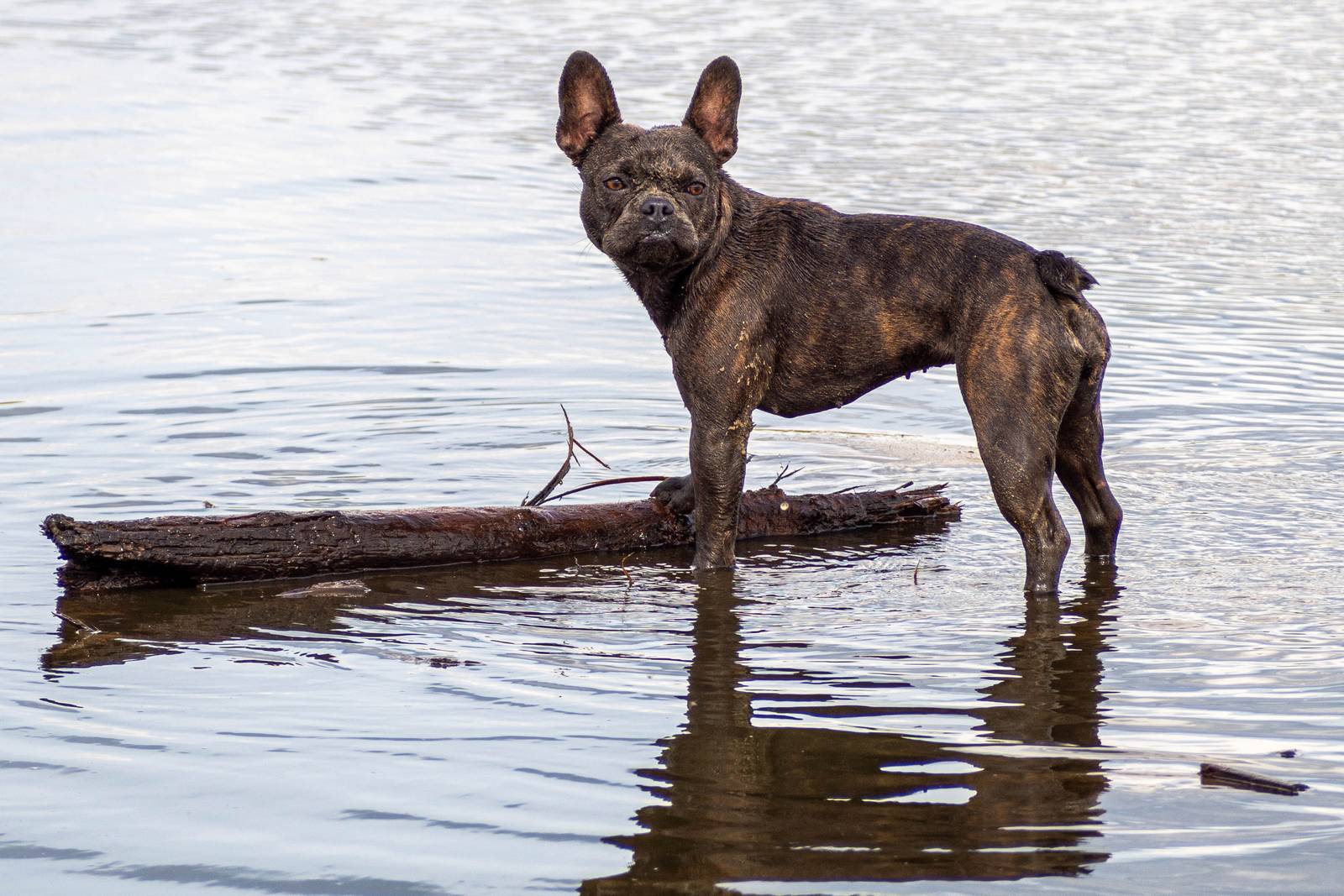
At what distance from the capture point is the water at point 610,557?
5324 millimetres

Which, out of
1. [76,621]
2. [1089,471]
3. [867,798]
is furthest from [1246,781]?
[76,621]

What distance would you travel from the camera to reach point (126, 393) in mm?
11102

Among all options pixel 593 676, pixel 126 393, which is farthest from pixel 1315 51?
pixel 593 676

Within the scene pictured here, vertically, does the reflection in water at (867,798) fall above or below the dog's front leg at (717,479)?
below

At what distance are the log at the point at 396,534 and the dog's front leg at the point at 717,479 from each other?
39cm

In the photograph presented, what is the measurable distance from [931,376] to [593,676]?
5.87 meters

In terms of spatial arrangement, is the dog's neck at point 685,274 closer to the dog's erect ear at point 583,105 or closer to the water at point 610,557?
the dog's erect ear at point 583,105

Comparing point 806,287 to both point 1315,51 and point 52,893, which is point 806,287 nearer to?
point 52,893

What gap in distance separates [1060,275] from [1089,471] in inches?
42.3

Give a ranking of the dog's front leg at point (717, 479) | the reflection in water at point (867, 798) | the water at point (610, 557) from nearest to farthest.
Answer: the reflection in water at point (867, 798) < the water at point (610, 557) < the dog's front leg at point (717, 479)

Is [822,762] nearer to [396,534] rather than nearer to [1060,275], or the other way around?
[1060,275]

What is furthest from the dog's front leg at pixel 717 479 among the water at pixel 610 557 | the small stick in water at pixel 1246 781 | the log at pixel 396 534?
the small stick in water at pixel 1246 781

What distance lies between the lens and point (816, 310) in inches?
316

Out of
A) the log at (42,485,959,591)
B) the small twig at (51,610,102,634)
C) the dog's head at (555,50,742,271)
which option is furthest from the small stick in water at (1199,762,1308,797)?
the small twig at (51,610,102,634)
